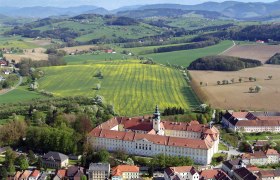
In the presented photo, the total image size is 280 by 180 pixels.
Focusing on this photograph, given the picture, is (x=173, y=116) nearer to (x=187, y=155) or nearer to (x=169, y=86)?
(x=187, y=155)

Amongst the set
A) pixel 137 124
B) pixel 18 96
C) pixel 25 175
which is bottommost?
pixel 18 96

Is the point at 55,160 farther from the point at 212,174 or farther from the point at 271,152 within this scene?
the point at 271,152

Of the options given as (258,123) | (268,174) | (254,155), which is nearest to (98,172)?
(268,174)

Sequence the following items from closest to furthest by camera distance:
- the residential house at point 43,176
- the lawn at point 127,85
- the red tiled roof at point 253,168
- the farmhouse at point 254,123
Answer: the residential house at point 43,176 < the red tiled roof at point 253,168 < the farmhouse at point 254,123 < the lawn at point 127,85

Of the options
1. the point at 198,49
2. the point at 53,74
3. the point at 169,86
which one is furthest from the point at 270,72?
the point at 53,74

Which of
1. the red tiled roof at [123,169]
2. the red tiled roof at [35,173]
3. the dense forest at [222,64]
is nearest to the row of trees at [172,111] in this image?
the red tiled roof at [123,169]

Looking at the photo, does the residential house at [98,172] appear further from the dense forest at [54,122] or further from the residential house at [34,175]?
the dense forest at [54,122]
